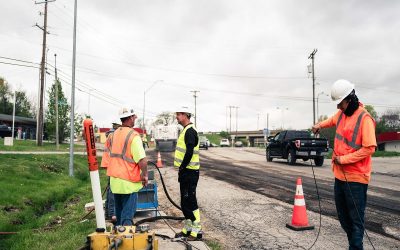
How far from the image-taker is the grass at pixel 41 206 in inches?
282

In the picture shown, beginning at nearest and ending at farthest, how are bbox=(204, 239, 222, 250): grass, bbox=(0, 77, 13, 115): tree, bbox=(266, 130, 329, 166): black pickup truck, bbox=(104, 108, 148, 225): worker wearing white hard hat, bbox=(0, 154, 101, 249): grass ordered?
1. bbox=(104, 108, 148, 225): worker wearing white hard hat
2. bbox=(204, 239, 222, 250): grass
3. bbox=(0, 154, 101, 249): grass
4. bbox=(266, 130, 329, 166): black pickup truck
5. bbox=(0, 77, 13, 115): tree

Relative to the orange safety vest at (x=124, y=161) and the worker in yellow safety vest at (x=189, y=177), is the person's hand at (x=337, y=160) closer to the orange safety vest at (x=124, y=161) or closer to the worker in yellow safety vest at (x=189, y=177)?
the worker in yellow safety vest at (x=189, y=177)

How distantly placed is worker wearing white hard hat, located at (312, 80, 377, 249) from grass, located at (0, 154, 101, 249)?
4.01 m

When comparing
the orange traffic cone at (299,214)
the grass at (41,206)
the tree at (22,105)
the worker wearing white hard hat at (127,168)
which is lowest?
the grass at (41,206)

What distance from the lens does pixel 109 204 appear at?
25.5ft

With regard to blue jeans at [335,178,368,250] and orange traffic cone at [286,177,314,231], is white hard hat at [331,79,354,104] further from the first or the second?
orange traffic cone at [286,177,314,231]

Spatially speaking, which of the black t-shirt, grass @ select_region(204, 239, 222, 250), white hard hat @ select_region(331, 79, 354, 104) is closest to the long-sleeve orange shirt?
white hard hat @ select_region(331, 79, 354, 104)

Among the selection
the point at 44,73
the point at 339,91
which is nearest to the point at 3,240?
the point at 339,91

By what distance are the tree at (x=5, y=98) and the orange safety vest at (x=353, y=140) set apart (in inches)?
3741

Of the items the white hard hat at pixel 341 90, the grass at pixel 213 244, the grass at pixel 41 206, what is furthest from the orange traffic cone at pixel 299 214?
the grass at pixel 41 206

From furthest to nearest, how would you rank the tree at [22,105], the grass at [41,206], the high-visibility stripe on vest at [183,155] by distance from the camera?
the tree at [22,105] < the grass at [41,206] < the high-visibility stripe on vest at [183,155]

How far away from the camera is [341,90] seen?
4.61 m

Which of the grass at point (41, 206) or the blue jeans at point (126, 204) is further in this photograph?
the grass at point (41, 206)

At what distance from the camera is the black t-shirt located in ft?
20.1
